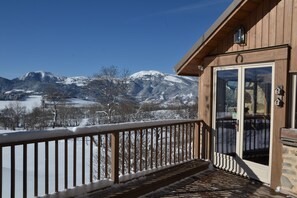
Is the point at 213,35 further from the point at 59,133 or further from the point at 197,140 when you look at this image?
the point at 59,133

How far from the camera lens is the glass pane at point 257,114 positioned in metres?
4.40

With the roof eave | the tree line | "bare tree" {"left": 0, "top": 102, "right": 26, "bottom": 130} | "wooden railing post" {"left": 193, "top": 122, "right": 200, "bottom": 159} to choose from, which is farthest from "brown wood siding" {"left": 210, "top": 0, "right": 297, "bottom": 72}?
"bare tree" {"left": 0, "top": 102, "right": 26, "bottom": 130}

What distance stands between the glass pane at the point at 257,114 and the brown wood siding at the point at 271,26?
0.45 m

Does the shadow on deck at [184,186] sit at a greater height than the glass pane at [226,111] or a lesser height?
lesser

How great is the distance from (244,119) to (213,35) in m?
1.65

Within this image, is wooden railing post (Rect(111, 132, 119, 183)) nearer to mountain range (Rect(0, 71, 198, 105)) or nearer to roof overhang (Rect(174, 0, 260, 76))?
roof overhang (Rect(174, 0, 260, 76))

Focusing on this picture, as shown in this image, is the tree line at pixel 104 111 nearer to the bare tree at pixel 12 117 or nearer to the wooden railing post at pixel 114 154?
the bare tree at pixel 12 117

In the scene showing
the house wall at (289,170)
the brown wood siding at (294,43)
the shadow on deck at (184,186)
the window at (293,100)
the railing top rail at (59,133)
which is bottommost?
the shadow on deck at (184,186)

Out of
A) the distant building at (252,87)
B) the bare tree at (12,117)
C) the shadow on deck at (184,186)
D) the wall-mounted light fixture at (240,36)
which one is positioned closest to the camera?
the shadow on deck at (184,186)

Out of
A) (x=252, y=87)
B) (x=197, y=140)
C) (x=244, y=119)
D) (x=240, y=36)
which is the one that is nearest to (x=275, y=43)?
(x=240, y=36)

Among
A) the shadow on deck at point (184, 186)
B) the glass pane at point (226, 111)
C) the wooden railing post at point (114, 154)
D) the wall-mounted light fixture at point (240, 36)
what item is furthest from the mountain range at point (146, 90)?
the wooden railing post at point (114, 154)

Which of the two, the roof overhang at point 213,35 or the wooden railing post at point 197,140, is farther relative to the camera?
the wooden railing post at point 197,140

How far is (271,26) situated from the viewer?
427 centimetres

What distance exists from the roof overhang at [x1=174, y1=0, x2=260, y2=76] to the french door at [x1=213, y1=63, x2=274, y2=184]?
1.68 ft
